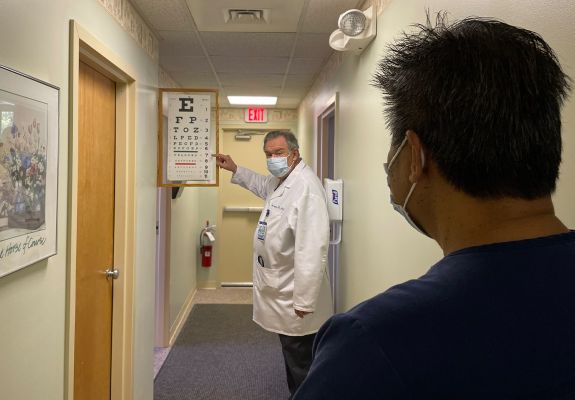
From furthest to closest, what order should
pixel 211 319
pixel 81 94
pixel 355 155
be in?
pixel 211 319 < pixel 355 155 < pixel 81 94

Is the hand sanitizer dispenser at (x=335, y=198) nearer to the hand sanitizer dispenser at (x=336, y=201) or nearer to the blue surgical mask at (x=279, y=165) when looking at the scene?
the hand sanitizer dispenser at (x=336, y=201)

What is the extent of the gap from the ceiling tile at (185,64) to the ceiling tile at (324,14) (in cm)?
106

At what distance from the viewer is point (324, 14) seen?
2379 mm

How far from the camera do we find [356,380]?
0.47 meters

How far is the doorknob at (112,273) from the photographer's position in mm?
2172

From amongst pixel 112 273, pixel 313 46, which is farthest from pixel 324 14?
pixel 112 273

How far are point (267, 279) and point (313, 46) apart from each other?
1.51 m

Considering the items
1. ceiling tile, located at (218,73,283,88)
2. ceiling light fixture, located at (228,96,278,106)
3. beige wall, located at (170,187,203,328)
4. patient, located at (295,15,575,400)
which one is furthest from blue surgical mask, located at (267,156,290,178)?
ceiling light fixture, located at (228,96,278,106)

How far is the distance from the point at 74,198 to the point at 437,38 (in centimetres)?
131

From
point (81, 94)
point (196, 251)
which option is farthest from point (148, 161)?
point (196, 251)

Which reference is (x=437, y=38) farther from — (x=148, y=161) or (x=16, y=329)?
(x=148, y=161)

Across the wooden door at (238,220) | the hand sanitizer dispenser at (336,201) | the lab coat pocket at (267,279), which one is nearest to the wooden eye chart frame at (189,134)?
the lab coat pocket at (267,279)

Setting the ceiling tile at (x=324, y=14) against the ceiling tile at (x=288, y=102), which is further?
the ceiling tile at (x=288, y=102)

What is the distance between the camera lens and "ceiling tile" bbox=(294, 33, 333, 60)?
108 inches
